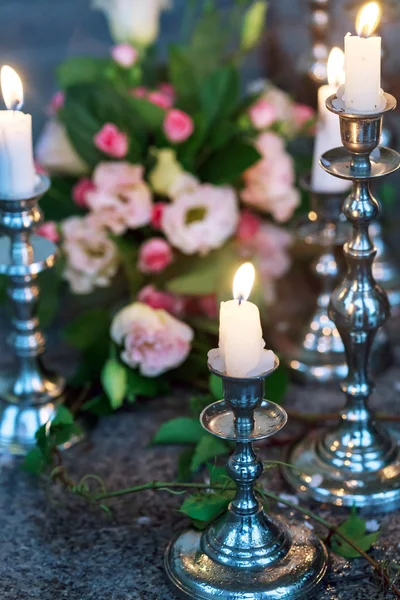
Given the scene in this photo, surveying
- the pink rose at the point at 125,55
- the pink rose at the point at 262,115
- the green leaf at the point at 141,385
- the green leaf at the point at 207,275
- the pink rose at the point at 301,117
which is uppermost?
the pink rose at the point at 125,55

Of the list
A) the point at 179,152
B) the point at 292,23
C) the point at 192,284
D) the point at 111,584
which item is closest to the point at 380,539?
the point at 111,584

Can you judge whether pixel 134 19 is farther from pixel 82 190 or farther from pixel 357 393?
pixel 357 393

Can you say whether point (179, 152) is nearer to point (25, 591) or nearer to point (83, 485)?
point (83, 485)

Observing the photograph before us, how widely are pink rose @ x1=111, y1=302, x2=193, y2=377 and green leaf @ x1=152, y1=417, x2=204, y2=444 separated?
→ 0.30 feet

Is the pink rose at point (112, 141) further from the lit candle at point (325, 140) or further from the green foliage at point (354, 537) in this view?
the green foliage at point (354, 537)

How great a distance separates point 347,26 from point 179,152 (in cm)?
40

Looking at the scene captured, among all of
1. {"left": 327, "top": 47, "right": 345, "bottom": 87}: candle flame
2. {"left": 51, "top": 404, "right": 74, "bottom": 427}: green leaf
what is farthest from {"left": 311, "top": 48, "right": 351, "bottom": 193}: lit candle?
{"left": 51, "top": 404, "right": 74, "bottom": 427}: green leaf

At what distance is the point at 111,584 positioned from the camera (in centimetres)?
75

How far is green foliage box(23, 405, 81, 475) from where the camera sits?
84 cm

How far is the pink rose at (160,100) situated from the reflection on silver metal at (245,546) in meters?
0.46

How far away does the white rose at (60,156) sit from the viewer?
112 centimetres

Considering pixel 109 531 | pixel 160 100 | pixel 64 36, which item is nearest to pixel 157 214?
pixel 160 100

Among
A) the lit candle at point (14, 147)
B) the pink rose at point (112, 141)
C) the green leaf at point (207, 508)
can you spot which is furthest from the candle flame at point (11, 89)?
the green leaf at point (207, 508)

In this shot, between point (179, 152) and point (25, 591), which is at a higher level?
point (179, 152)
